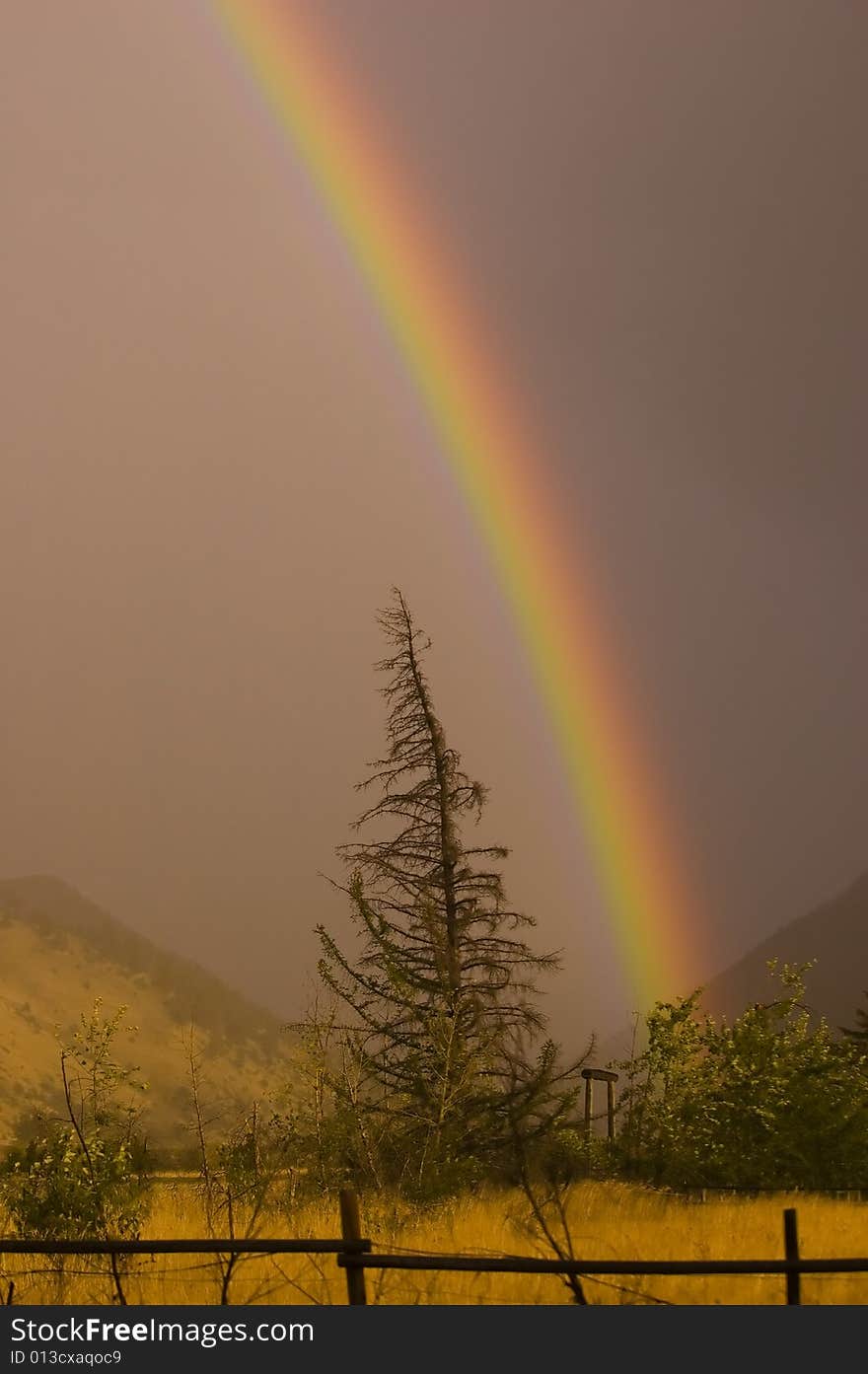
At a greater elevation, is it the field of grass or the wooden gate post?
the wooden gate post

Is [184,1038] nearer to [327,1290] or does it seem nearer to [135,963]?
[327,1290]

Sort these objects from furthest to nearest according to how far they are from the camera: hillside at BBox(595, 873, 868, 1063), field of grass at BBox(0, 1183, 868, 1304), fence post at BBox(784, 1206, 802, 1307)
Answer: hillside at BBox(595, 873, 868, 1063), field of grass at BBox(0, 1183, 868, 1304), fence post at BBox(784, 1206, 802, 1307)

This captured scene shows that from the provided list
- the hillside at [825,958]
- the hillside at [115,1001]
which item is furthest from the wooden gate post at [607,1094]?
the hillside at [825,958]

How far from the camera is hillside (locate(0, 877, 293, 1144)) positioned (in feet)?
445

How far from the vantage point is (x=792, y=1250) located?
1016 cm

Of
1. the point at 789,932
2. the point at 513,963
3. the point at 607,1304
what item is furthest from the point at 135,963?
the point at 607,1304

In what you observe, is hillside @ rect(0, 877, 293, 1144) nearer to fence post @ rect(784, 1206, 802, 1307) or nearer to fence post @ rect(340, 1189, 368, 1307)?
fence post @ rect(340, 1189, 368, 1307)

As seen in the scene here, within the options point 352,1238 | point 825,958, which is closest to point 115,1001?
point 825,958

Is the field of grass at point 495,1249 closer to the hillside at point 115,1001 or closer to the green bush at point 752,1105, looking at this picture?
the green bush at point 752,1105

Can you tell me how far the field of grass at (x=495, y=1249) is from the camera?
11.8 m

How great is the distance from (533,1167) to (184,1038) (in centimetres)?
749

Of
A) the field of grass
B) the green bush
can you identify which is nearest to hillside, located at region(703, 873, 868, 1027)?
the green bush

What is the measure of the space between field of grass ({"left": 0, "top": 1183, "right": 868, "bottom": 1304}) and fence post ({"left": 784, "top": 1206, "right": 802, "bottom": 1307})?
1.32m

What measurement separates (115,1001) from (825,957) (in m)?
93.4
